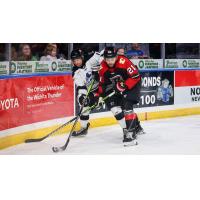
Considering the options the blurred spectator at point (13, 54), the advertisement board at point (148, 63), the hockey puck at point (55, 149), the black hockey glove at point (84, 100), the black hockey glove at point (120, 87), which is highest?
the blurred spectator at point (13, 54)

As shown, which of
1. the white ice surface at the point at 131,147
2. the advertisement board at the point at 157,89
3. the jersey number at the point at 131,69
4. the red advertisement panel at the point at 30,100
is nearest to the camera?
the white ice surface at the point at 131,147

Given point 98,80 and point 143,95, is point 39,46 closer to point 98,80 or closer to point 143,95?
point 98,80

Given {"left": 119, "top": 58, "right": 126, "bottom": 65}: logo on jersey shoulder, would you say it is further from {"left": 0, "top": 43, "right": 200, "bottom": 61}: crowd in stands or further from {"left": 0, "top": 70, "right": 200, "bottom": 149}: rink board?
{"left": 0, "top": 70, "right": 200, "bottom": 149}: rink board

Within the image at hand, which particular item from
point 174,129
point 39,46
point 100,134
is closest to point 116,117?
point 100,134

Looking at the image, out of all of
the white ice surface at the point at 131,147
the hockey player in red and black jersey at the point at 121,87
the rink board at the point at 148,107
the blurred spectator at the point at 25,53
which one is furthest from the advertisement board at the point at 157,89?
the blurred spectator at the point at 25,53

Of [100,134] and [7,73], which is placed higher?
[7,73]

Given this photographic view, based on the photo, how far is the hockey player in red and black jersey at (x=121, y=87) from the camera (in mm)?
4312

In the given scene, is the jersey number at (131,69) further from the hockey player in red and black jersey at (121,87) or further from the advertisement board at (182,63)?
the advertisement board at (182,63)

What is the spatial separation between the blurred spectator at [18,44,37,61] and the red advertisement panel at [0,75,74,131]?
0.14 metres

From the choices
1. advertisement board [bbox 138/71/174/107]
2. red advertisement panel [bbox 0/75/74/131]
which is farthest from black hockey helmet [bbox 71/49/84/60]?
advertisement board [bbox 138/71/174/107]

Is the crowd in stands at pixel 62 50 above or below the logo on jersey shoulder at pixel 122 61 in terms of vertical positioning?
above

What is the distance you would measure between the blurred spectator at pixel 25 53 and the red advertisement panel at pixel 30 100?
142mm

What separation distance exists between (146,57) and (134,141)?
674 mm

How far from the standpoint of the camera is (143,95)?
14.7ft
